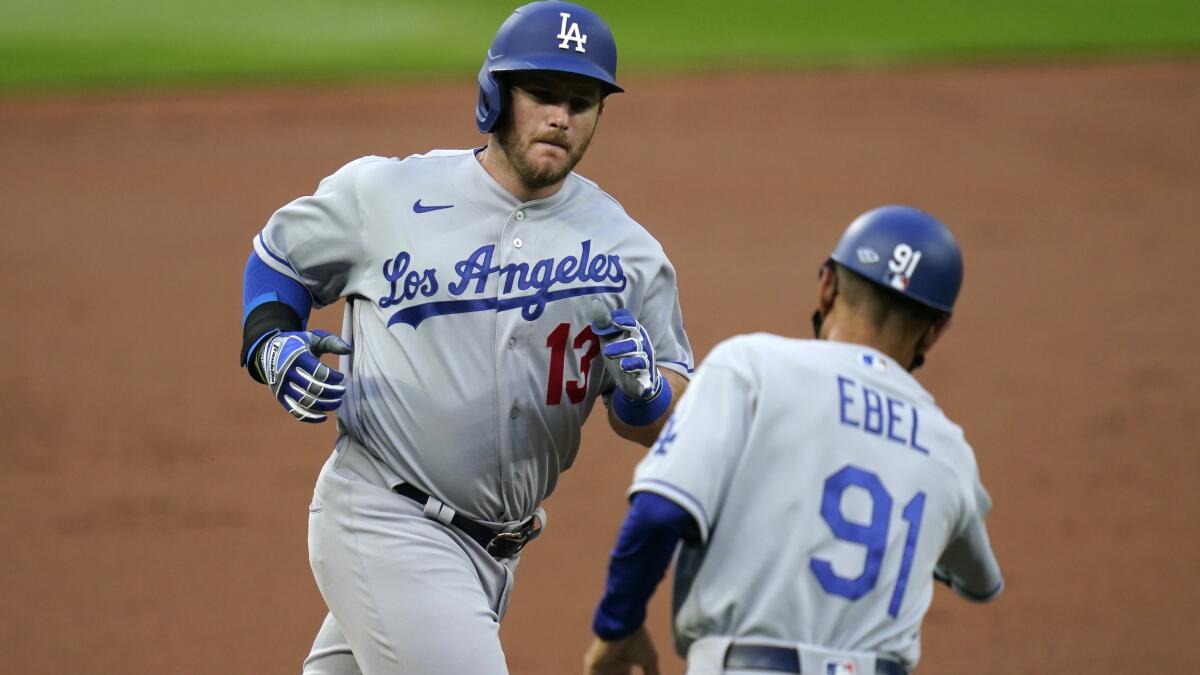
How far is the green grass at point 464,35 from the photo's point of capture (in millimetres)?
16000

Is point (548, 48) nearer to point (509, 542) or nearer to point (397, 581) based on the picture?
point (509, 542)

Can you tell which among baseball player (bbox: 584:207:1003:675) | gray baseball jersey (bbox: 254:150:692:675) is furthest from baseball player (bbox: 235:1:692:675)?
baseball player (bbox: 584:207:1003:675)

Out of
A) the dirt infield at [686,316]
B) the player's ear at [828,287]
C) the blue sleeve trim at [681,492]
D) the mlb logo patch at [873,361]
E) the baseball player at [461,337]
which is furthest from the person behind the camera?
the dirt infield at [686,316]

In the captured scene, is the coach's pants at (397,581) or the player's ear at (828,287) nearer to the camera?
the player's ear at (828,287)

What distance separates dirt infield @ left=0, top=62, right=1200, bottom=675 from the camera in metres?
6.71

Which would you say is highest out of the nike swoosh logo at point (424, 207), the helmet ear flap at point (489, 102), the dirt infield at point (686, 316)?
the helmet ear flap at point (489, 102)

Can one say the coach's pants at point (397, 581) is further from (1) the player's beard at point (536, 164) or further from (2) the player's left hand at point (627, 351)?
(1) the player's beard at point (536, 164)

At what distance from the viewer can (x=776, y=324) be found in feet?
32.6

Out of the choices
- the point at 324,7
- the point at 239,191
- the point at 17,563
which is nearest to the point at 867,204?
the point at 239,191

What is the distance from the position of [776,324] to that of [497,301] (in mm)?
6317

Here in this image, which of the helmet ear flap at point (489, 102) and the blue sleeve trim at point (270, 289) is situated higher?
the helmet ear flap at point (489, 102)

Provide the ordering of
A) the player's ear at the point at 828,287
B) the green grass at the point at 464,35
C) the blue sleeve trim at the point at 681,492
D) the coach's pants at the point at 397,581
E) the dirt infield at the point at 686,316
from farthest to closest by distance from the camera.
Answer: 1. the green grass at the point at 464,35
2. the dirt infield at the point at 686,316
3. the coach's pants at the point at 397,581
4. the player's ear at the point at 828,287
5. the blue sleeve trim at the point at 681,492

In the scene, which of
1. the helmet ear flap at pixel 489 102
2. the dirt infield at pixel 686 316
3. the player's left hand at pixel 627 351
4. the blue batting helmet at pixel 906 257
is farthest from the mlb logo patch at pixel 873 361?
the dirt infield at pixel 686 316

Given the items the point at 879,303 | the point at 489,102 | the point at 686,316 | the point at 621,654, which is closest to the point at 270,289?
the point at 489,102
